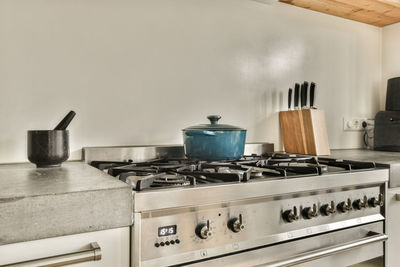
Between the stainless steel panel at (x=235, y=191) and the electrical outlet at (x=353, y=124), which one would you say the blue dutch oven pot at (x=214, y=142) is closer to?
the stainless steel panel at (x=235, y=191)

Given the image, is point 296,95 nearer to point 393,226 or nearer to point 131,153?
point 393,226

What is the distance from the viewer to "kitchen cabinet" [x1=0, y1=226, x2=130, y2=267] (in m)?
0.61

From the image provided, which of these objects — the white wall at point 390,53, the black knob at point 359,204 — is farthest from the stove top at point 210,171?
the white wall at point 390,53

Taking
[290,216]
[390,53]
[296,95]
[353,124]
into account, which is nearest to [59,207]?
[290,216]

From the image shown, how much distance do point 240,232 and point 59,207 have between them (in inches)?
17.5

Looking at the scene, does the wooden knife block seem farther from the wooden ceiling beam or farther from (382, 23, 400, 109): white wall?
(382, 23, 400, 109): white wall

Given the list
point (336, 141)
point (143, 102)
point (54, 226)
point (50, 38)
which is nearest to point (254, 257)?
point (54, 226)

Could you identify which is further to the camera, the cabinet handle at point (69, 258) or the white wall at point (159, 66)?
the white wall at point (159, 66)

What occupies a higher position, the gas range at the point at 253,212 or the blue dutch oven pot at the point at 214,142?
the blue dutch oven pot at the point at 214,142

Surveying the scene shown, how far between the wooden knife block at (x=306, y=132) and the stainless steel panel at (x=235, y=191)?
45cm

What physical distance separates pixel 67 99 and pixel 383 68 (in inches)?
74.6

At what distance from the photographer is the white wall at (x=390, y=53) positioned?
1.99 meters

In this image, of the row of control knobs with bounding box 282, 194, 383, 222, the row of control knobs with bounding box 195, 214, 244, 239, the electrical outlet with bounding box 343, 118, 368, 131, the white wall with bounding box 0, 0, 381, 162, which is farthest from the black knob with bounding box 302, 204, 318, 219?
the electrical outlet with bounding box 343, 118, 368, 131

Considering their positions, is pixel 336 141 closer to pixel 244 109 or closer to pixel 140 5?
pixel 244 109
